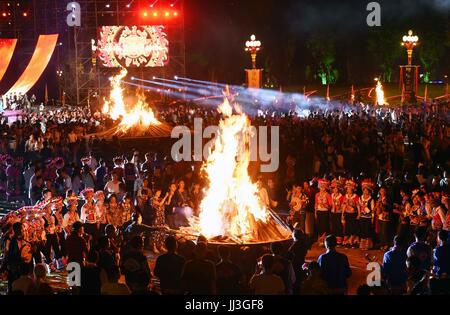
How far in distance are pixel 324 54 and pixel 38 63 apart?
28.7 meters

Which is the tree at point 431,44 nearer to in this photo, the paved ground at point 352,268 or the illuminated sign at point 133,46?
the illuminated sign at point 133,46

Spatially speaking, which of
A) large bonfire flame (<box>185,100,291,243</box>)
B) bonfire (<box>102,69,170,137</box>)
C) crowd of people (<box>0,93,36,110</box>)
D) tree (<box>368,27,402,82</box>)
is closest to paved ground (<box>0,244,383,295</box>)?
large bonfire flame (<box>185,100,291,243</box>)

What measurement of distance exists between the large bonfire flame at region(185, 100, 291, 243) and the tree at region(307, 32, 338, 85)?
4646cm

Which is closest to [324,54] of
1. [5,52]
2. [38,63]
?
[38,63]

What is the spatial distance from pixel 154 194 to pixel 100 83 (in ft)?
86.0

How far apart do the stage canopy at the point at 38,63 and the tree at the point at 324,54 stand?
27.1 metres

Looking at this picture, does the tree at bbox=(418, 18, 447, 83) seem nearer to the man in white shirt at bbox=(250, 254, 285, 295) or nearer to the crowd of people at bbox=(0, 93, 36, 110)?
the crowd of people at bbox=(0, 93, 36, 110)

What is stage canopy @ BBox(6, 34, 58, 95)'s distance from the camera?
34.0 metres

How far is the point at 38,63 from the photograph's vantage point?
117 feet

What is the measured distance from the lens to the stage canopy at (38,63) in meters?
34.0

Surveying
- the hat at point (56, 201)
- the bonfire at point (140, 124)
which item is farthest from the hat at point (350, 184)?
the bonfire at point (140, 124)

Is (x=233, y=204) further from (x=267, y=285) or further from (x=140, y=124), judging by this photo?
(x=140, y=124)

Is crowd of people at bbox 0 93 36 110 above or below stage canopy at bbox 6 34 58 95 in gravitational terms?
below

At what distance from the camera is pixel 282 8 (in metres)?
58.0
